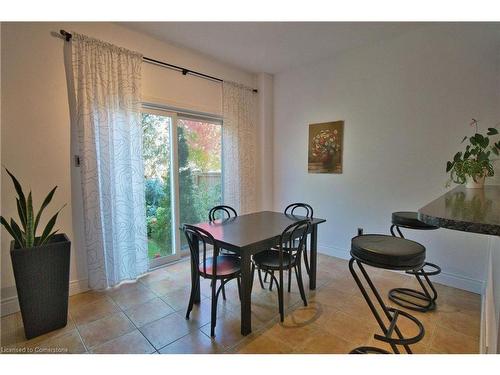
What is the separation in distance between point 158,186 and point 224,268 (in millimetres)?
1627

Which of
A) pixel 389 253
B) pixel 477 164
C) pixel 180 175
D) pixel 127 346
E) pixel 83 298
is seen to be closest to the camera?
pixel 389 253

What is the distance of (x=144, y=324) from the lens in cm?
204

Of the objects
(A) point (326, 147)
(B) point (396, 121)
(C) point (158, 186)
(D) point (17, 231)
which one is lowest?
(D) point (17, 231)

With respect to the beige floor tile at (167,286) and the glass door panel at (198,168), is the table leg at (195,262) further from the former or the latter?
the glass door panel at (198,168)

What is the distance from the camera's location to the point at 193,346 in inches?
70.3

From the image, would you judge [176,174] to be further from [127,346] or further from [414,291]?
[414,291]

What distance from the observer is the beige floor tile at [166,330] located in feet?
6.06

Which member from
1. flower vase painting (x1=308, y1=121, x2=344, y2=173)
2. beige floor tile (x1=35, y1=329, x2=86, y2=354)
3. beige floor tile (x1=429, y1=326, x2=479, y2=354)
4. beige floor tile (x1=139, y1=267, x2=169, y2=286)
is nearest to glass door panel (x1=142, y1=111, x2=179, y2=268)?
beige floor tile (x1=139, y1=267, x2=169, y2=286)

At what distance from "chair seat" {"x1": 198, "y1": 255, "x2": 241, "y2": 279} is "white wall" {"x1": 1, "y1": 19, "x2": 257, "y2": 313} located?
1.40 m

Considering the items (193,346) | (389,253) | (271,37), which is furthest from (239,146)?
(389,253)

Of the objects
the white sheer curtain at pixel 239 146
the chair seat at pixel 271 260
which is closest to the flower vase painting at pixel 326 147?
the white sheer curtain at pixel 239 146

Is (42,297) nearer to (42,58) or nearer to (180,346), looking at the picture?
(180,346)

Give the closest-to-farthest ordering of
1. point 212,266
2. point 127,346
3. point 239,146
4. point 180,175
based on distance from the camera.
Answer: point 127,346 < point 212,266 < point 180,175 < point 239,146

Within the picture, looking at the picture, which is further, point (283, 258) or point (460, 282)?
point (460, 282)
